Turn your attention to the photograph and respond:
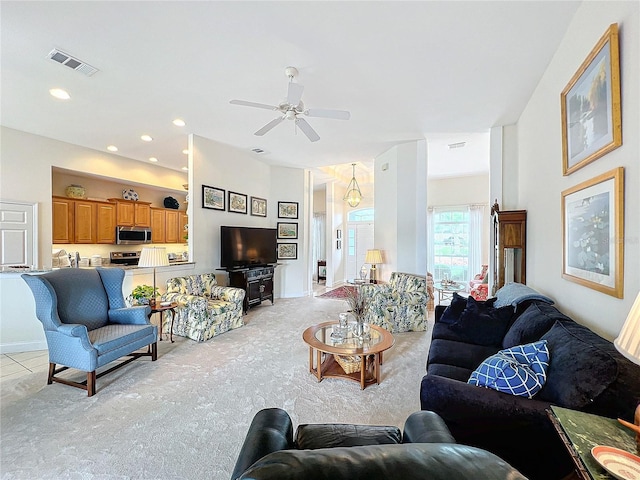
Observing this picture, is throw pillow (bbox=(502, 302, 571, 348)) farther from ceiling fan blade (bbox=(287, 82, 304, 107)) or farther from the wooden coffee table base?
ceiling fan blade (bbox=(287, 82, 304, 107))

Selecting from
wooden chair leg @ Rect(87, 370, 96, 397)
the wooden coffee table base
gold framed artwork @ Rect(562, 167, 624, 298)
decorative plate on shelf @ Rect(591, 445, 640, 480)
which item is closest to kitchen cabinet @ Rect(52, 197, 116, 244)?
→ wooden chair leg @ Rect(87, 370, 96, 397)

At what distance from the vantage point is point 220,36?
229 centimetres

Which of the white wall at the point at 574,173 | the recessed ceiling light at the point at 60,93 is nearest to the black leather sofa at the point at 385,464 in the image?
the white wall at the point at 574,173

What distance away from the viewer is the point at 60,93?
326cm

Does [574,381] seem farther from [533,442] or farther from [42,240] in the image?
[42,240]

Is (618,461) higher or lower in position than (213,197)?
lower

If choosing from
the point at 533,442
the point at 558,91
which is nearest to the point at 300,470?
the point at 533,442

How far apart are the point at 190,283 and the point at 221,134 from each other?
2.45 m

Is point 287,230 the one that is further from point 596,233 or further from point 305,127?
point 596,233

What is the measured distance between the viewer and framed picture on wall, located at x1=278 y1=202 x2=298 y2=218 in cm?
657

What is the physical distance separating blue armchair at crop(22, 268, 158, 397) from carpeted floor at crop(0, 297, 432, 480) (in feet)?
0.82

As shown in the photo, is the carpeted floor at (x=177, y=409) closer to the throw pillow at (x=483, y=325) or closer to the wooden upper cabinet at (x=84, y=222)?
the throw pillow at (x=483, y=325)

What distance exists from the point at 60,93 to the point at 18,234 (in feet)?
8.29

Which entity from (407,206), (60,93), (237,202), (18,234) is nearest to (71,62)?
(60,93)
